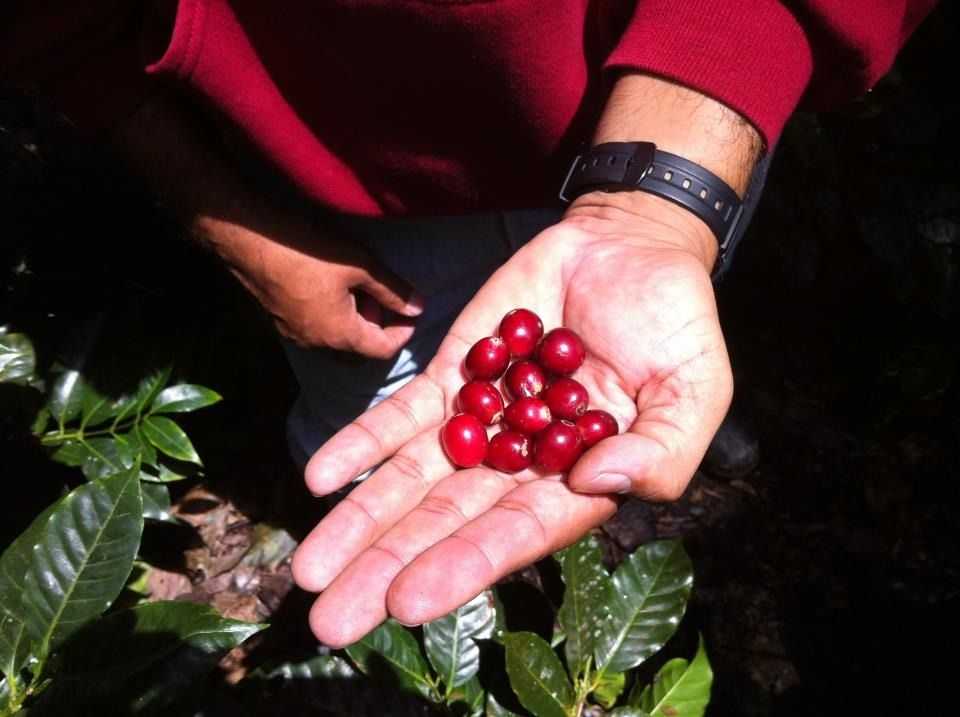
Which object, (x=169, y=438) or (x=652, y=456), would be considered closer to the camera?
(x=652, y=456)

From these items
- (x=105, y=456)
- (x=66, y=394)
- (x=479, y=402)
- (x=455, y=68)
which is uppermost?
(x=455, y=68)

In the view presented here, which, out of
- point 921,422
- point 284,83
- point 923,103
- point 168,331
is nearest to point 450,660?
point 168,331

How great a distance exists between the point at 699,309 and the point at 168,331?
5.31ft

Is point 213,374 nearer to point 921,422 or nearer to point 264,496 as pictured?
point 264,496

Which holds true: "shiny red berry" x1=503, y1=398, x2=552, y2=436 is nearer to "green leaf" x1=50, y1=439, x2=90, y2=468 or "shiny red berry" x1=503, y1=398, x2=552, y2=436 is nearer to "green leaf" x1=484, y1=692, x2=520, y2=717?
"green leaf" x1=484, y1=692, x2=520, y2=717

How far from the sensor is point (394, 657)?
84.0 inches

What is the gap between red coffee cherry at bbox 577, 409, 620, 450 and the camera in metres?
1.94

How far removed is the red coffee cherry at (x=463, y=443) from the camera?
2.00 metres

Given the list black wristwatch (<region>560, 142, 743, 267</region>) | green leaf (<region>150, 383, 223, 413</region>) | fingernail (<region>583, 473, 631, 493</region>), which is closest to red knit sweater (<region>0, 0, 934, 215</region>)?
black wristwatch (<region>560, 142, 743, 267</region>)

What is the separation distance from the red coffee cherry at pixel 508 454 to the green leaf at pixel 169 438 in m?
0.94

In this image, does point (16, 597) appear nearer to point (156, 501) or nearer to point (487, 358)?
point (156, 501)

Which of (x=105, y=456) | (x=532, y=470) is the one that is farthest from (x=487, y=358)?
(x=105, y=456)

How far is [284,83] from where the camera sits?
2.02 metres

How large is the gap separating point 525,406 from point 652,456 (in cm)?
64
